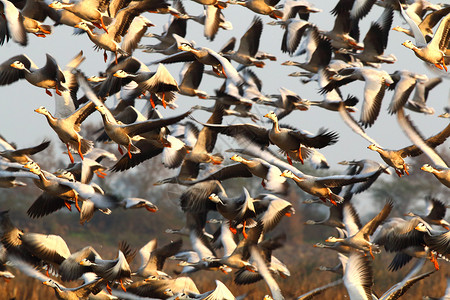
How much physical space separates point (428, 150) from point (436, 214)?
7.59 ft

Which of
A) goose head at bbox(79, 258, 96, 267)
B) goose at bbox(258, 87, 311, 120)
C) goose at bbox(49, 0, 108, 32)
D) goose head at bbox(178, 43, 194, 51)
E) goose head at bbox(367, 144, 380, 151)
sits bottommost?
goose at bbox(258, 87, 311, 120)

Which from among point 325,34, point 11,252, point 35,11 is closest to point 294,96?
point 325,34

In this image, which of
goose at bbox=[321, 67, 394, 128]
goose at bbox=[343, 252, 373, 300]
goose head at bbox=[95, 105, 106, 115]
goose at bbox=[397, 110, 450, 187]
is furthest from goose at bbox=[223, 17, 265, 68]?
goose at bbox=[343, 252, 373, 300]

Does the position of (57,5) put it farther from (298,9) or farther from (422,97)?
(422,97)

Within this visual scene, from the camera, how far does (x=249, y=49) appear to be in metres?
11.3

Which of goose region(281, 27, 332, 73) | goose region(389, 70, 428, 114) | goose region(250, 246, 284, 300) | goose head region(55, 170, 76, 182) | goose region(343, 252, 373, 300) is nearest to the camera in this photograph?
goose region(250, 246, 284, 300)

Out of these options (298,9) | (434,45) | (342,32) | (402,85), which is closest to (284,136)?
(402,85)

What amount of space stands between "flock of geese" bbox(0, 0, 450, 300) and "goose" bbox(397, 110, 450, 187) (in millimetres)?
17

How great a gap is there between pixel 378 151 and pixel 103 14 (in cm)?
379

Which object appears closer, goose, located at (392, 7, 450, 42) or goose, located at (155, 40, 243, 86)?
goose, located at (155, 40, 243, 86)

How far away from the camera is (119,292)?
8.20m

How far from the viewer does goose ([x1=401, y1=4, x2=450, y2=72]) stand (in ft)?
27.7

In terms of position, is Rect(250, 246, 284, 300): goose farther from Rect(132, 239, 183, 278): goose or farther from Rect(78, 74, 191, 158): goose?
Rect(78, 74, 191, 158): goose

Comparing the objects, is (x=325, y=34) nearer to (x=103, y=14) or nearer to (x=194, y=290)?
(x=103, y=14)
